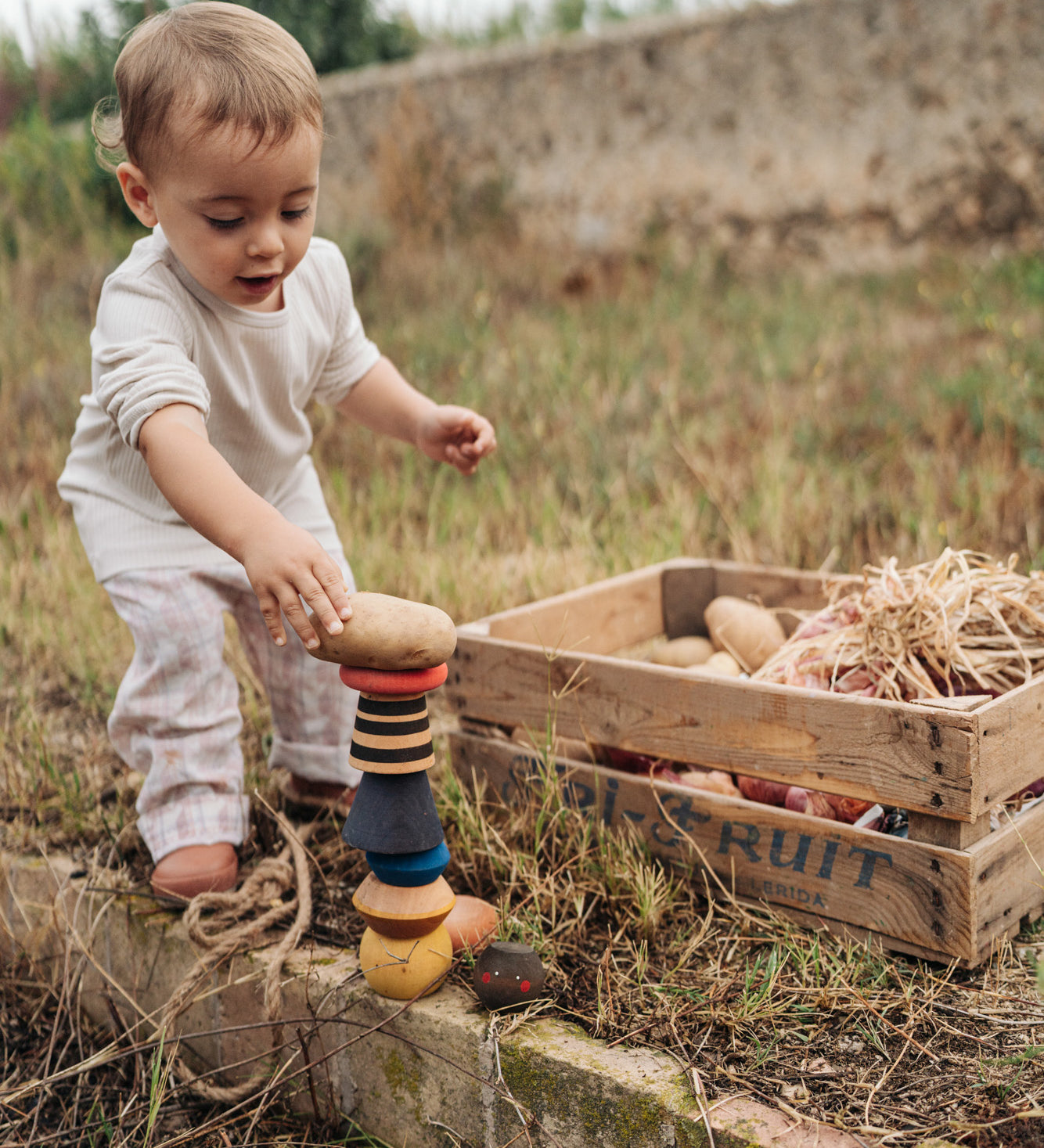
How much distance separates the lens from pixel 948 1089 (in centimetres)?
138

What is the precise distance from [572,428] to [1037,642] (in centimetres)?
242

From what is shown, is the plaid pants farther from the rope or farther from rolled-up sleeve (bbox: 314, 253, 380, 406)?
rolled-up sleeve (bbox: 314, 253, 380, 406)

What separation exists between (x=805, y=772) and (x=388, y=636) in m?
0.73

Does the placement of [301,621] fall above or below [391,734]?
above

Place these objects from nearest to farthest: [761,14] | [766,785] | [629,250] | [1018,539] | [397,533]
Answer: [766,785]
[1018,539]
[397,533]
[761,14]
[629,250]

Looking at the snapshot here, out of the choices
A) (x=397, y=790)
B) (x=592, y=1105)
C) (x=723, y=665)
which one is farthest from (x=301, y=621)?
(x=723, y=665)

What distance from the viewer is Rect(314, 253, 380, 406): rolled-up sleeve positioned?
2135 mm

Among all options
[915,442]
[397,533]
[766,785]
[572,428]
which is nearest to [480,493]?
[397,533]

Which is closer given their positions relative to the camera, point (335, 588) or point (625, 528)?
point (335, 588)

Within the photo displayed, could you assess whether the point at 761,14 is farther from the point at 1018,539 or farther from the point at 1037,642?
the point at 1037,642

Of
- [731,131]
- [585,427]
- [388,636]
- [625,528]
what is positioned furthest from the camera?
[731,131]

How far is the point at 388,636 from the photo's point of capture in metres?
1.40

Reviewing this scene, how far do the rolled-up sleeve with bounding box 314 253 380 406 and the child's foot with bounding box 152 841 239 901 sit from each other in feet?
2.99

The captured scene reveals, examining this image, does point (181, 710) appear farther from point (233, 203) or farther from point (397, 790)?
point (233, 203)
